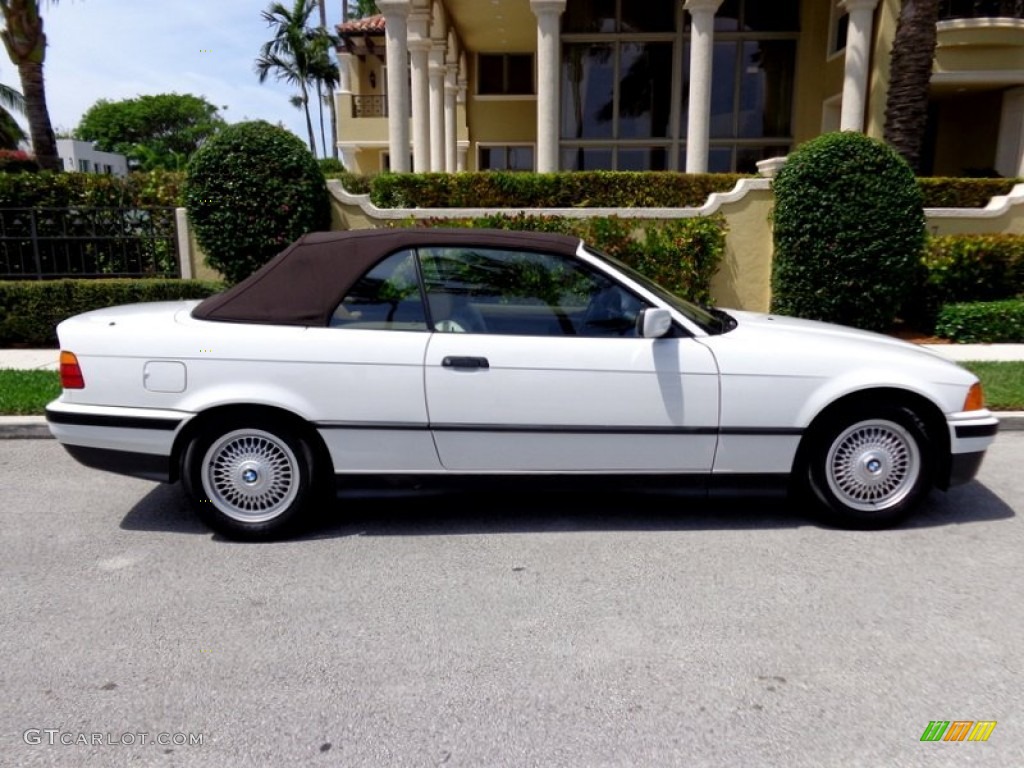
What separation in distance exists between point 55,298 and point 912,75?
1243cm

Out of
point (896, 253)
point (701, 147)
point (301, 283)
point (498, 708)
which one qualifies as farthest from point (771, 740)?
point (701, 147)

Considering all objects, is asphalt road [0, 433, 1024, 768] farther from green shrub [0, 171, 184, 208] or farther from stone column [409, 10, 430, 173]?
stone column [409, 10, 430, 173]

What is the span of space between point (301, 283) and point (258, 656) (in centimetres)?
204

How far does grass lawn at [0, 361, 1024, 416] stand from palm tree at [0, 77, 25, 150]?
29638 millimetres

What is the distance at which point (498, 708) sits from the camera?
9.30ft

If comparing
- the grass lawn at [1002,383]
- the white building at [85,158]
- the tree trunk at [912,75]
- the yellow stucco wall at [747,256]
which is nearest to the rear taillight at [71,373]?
the grass lawn at [1002,383]

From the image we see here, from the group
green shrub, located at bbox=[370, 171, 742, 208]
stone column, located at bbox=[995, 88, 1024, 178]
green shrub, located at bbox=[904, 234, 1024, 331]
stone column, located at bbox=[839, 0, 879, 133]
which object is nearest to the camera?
green shrub, located at bbox=[904, 234, 1024, 331]

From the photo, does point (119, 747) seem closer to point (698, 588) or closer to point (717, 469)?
point (698, 588)

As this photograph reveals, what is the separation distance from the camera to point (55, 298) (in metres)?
10.2

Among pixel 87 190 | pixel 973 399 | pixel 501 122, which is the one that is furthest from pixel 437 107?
pixel 973 399

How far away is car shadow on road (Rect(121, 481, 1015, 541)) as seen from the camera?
14.6ft

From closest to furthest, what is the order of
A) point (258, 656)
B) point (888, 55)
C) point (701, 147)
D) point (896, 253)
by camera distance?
point (258, 656)
point (896, 253)
point (701, 147)
point (888, 55)

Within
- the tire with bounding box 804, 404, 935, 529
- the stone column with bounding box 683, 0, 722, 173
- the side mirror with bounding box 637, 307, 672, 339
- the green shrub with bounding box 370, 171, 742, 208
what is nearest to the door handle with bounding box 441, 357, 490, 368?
the side mirror with bounding box 637, 307, 672, 339

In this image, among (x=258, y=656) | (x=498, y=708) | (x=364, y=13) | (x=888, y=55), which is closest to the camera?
(x=498, y=708)
